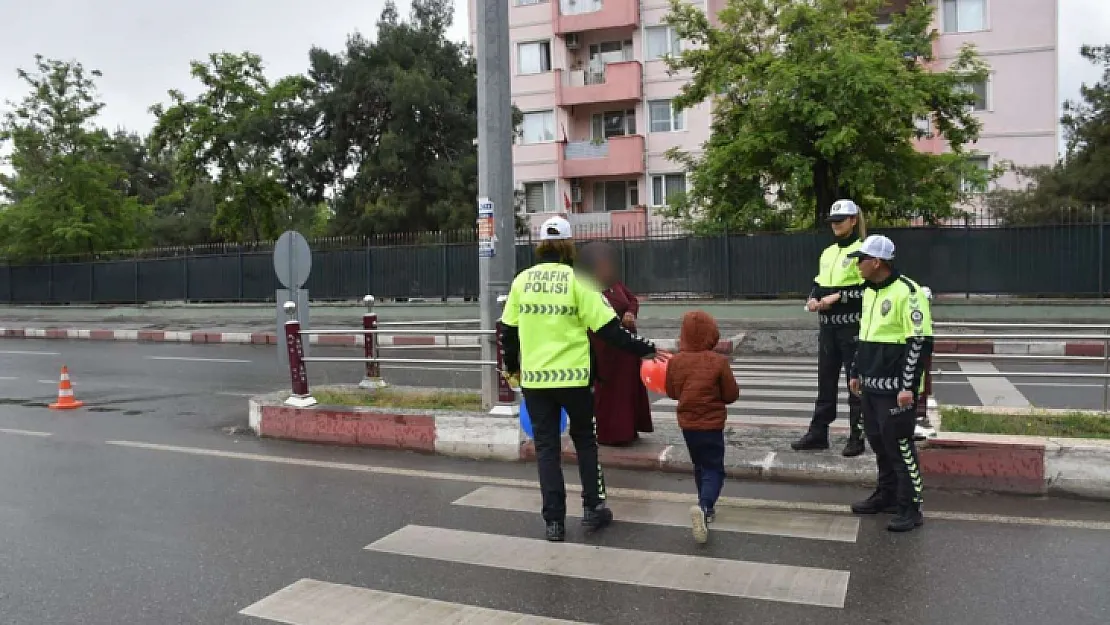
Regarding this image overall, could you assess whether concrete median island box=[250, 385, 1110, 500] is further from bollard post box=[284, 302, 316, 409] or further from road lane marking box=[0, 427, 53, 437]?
road lane marking box=[0, 427, 53, 437]

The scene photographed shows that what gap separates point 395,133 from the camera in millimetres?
30875

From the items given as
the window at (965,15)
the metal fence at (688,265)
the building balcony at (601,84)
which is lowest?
the metal fence at (688,265)

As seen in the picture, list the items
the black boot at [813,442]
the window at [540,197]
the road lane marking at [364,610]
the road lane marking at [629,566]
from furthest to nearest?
the window at [540,197], the black boot at [813,442], the road lane marking at [629,566], the road lane marking at [364,610]

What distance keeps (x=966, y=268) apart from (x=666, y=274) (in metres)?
6.41

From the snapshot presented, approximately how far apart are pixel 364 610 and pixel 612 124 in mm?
32953

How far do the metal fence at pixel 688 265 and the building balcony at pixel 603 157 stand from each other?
493 inches

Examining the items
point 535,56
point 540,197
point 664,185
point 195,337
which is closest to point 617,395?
point 195,337

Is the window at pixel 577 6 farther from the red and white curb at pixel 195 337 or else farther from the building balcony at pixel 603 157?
the red and white curb at pixel 195 337

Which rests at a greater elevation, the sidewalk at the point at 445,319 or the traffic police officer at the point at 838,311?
the traffic police officer at the point at 838,311

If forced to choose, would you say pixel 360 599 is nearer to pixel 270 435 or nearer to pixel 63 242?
pixel 270 435

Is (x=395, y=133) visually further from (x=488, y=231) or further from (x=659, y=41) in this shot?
(x=488, y=231)

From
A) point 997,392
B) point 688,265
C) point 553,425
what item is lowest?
point 997,392

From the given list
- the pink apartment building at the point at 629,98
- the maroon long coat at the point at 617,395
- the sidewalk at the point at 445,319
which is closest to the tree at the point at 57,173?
the sidewalk at the point at 445,319

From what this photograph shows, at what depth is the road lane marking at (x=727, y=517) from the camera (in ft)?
16.6
